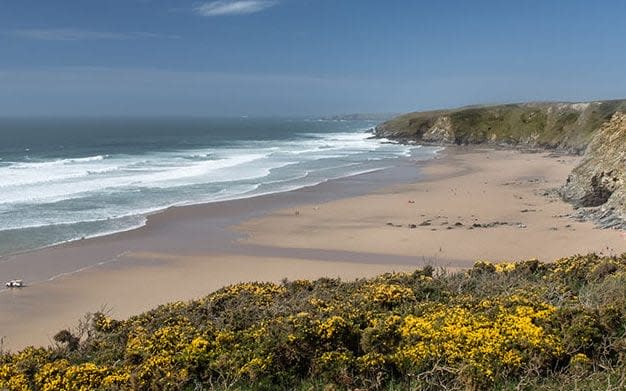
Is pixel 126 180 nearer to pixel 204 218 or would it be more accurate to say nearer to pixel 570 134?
pixel 204 218

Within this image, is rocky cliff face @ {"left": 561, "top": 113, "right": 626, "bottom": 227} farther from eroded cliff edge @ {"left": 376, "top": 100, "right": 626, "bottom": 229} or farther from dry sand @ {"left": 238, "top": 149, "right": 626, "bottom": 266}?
dry sand @ {"left": 238, "top": 149, "right": 626, "bottom": 266}

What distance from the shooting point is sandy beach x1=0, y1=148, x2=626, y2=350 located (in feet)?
48.2

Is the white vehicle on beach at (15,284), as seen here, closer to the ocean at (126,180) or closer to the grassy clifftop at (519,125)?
the ocean at (126,180)

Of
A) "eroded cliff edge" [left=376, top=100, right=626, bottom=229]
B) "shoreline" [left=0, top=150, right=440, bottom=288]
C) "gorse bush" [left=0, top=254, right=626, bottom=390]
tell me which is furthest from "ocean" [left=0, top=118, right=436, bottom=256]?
"gorse bush" [left=0, top=254, right=626, bottom=390]

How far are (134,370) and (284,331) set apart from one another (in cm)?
164

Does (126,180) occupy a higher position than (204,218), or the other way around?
(126,180)

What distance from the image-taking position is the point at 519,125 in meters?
70.6

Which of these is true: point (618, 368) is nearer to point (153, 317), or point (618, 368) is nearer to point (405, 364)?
point (405, 364)

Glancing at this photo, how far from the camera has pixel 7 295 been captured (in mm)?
14586

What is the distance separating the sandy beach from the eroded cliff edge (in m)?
1.17

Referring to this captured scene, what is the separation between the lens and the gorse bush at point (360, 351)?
5.57m

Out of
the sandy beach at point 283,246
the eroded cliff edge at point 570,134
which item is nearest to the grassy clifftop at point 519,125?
the eroded cliff edge at point 570,134

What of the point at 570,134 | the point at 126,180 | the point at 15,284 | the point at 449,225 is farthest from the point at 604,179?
the point at 570,134

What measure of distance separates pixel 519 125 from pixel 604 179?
48621mm
